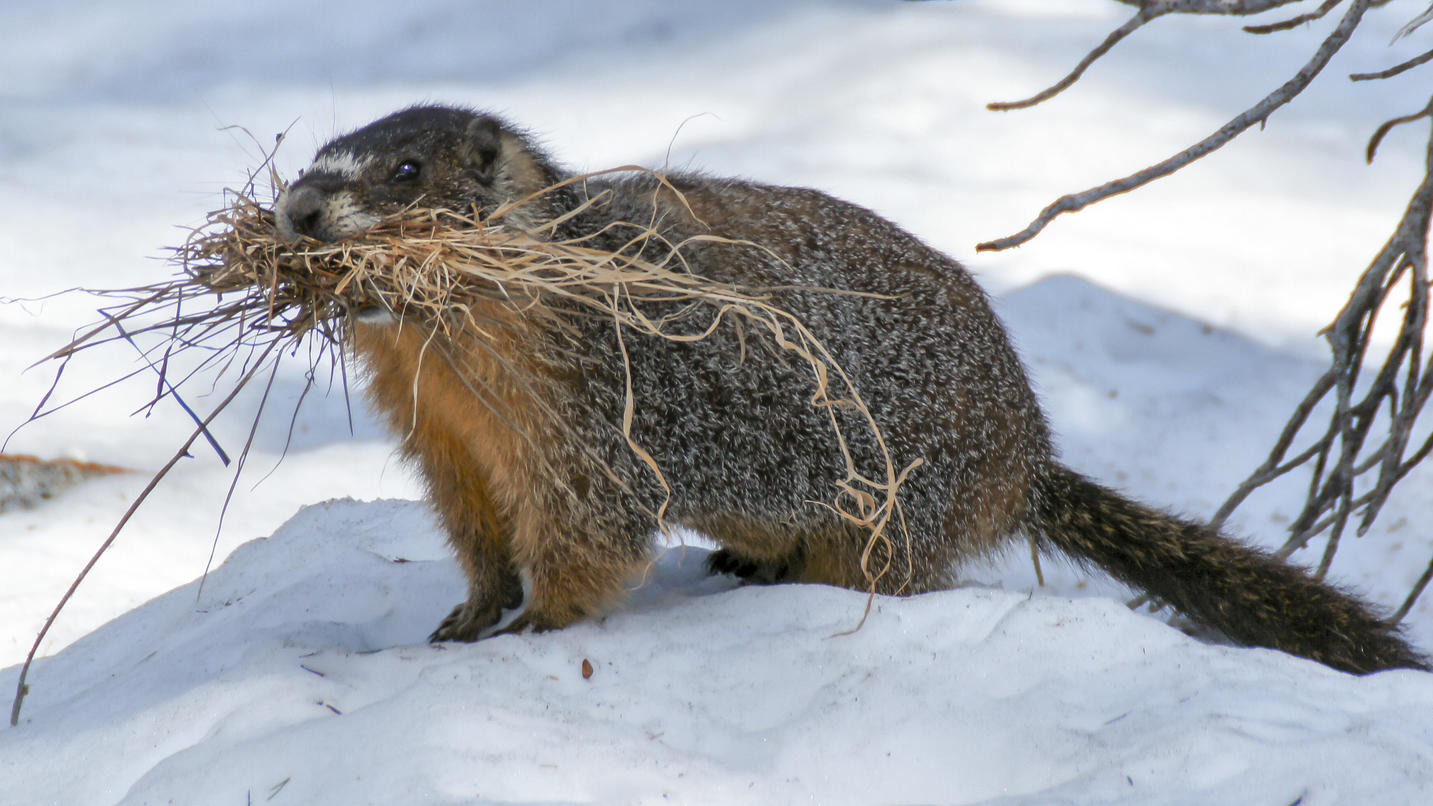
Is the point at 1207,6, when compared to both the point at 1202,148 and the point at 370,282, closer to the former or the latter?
the point at 1202,148

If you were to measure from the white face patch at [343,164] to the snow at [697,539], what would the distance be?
0.85m

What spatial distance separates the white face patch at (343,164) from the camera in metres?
2.92

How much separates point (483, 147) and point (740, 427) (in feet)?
3.39

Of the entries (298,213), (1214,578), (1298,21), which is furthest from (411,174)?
(1214,578)

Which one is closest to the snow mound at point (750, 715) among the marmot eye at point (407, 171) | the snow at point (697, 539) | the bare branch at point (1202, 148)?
the snow at point (697, 539)

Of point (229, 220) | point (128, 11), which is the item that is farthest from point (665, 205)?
point (128, 11)

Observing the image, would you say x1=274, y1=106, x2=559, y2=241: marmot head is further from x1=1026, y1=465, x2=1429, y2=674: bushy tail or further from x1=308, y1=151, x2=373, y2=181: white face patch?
x1=1026, y1=465, x2=1429, y2=674: bushy tail

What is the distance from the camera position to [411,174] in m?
2.98

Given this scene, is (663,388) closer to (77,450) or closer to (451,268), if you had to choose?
(451,268)

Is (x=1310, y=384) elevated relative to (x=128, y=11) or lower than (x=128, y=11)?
lower

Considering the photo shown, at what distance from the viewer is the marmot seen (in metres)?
3.14

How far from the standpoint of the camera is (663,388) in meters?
3.38

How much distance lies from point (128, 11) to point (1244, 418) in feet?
28.5

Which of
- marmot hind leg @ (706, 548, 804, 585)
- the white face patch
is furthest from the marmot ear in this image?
marmot hind leg @ (706, 548, 804, 585)
